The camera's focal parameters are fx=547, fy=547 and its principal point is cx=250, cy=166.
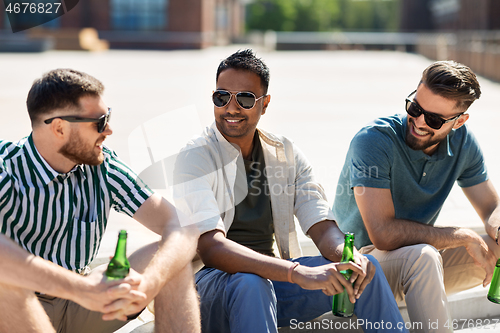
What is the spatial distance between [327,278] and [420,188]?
1131 millimetres

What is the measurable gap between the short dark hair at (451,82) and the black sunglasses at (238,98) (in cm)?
113

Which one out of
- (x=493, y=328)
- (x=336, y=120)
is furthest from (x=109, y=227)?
(x=336, y=120)

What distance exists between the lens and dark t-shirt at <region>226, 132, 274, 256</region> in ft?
10.5

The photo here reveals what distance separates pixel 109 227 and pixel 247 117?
2265 mm

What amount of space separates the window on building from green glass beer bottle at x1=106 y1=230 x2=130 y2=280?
4288 centimetres

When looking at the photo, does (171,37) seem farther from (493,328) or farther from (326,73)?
(493,328)

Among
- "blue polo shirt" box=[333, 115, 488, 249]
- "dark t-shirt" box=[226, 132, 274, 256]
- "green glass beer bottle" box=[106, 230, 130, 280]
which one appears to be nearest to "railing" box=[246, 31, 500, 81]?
"blue polo shirt" box=[333, 115, 488, 249]

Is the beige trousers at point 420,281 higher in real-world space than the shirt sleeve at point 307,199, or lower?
lower

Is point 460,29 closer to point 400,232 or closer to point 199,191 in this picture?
point 400,232

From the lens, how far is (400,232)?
127 inches

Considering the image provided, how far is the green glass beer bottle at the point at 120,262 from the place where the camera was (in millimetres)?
2459

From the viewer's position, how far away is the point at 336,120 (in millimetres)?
12016

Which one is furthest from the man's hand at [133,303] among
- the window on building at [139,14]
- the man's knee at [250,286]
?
the window on building at [139,14]

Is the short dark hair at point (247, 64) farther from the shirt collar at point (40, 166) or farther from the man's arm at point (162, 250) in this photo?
the shirt collar at point (40, 166)
